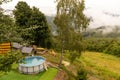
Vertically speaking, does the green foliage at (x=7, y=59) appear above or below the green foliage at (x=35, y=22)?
below

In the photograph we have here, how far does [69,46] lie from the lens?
32.3 meters

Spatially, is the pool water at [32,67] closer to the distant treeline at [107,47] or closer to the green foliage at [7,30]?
the green foliage at [7,30]

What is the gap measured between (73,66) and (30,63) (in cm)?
633

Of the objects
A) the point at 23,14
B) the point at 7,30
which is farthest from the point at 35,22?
the point at 7,30

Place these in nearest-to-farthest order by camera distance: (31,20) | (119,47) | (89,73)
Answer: (89,73) < (31,20) < (119,47)

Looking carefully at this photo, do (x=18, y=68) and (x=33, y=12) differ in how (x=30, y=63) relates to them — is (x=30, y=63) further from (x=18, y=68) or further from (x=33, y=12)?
(x=33, y=12)

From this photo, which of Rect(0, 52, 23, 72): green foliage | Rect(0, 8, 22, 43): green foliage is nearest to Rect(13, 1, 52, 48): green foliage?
Rect(0, 8, 22, 43): green foliage

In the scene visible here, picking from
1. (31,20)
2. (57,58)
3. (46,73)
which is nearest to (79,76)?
(46,73)

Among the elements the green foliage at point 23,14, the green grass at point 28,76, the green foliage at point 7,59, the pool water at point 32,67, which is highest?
the green foliage at point 23,14

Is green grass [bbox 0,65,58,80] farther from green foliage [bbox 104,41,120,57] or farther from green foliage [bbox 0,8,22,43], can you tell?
green foliage [bbox 104,41,120,57]

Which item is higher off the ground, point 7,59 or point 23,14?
point 23,14

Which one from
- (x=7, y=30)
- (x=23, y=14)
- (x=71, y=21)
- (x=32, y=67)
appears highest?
(x=23, y=14)

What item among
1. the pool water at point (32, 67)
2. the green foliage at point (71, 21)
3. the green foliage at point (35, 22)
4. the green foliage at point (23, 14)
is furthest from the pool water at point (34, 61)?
the green foliage at point (23, 14)

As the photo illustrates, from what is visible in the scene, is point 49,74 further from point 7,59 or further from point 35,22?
point 7,59
